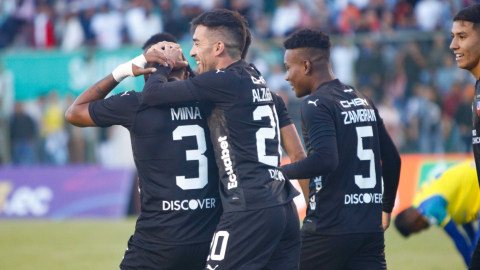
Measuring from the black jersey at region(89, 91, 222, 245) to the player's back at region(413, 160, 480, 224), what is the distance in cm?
286

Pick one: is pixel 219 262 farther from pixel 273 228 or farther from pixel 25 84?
pixel 25 84

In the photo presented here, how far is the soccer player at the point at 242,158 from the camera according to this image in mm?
3516

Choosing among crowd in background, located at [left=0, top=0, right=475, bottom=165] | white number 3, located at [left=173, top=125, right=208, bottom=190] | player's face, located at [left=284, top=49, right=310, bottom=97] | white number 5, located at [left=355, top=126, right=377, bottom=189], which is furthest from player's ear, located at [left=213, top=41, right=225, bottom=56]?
crowd in background, located at [left=0, top=0, right=475, bottom=165]

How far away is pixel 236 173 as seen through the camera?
361cm

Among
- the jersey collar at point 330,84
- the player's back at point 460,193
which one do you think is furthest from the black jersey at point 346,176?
the player's back at point 460,193

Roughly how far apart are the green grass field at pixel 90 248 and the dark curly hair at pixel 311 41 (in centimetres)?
404

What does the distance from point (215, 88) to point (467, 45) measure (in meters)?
1.91

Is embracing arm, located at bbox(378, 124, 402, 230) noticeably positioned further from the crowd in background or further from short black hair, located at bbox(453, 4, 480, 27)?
the crowd in background

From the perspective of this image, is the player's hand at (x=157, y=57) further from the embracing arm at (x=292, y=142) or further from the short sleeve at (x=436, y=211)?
the short sleeve at (x=436, y=211)

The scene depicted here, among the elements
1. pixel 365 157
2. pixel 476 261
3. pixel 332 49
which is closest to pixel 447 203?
pixel 476 261

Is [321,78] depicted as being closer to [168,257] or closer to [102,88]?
[102,88]

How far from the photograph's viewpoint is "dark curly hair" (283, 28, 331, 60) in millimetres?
4499

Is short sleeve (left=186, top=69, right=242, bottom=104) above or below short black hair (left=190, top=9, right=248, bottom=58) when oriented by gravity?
below

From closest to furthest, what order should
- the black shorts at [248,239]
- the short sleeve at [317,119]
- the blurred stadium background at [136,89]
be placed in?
the black shorts at [248,239] → the short sleeve at [317,119] → the blurred stadium background at [136,89]
